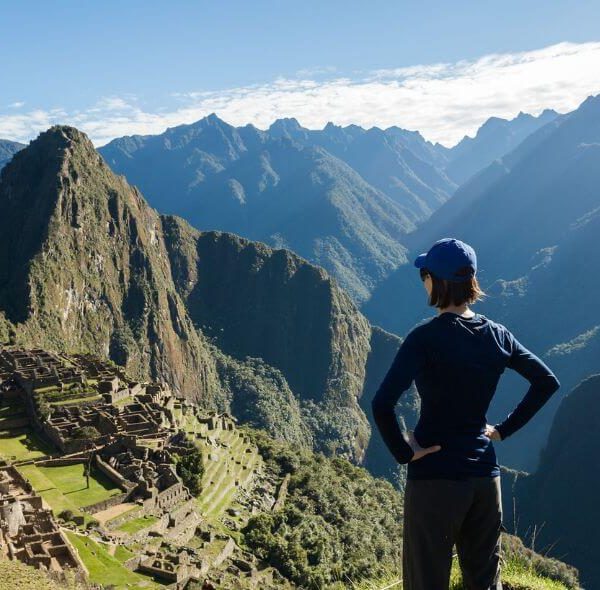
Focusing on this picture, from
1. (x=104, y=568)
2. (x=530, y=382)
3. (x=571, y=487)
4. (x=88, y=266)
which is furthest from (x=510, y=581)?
(x=88, y=266)

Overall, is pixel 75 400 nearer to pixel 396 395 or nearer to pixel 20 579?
pixel 20 579

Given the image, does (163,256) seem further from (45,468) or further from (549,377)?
(549,377)

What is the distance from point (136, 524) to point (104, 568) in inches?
289

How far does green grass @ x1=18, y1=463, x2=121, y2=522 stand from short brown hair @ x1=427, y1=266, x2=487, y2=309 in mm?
26394

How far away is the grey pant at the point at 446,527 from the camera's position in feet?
17.6

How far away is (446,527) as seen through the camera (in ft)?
17.8

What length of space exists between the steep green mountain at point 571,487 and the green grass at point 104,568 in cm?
6612

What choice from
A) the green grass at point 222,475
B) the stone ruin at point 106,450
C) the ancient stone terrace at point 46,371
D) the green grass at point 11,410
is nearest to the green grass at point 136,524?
the stone ruin at point 106,450

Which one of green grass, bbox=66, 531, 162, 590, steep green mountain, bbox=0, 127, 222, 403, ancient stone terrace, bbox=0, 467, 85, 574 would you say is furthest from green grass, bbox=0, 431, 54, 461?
steep green mountain, bbox=0, 127, 222, 403

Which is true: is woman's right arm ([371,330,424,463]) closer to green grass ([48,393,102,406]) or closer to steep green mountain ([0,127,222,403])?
green grass ([48,393,102,406])

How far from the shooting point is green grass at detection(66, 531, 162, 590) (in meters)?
21.9

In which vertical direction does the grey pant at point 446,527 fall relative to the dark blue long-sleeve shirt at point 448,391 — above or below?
below

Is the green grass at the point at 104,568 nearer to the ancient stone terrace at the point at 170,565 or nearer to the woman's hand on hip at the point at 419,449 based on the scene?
the ancient stone terrace at the point at 170,565

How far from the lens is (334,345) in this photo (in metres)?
189
